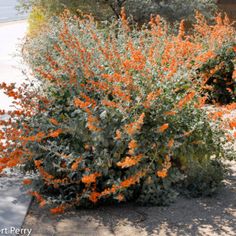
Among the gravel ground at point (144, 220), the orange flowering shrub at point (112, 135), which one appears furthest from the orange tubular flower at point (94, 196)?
the gravel ground at point (144, 220)

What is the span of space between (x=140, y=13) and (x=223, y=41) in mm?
5517

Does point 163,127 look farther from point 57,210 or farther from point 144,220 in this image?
point 57,210

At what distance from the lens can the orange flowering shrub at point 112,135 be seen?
3.97 m

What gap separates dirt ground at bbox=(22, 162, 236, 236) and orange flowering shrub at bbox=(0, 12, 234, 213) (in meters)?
0.10

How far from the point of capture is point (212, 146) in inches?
179

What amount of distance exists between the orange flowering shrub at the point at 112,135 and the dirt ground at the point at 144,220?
0.10m

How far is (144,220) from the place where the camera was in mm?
3996

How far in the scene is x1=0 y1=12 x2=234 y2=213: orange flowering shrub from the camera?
3.97 metres

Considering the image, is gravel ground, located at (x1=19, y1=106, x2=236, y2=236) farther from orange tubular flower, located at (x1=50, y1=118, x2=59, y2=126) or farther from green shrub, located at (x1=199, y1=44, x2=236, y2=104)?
green shrub, located at (x1=199, y1=44, x2=236, y2=104)

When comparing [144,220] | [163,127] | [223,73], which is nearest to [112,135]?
[163,127]

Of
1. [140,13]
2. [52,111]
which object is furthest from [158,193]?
[140,13]

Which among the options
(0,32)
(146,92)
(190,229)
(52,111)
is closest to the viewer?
(190,229)

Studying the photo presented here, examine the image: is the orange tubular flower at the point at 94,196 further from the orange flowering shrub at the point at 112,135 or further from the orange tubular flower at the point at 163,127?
the orange tubular flower at the point at 163,127

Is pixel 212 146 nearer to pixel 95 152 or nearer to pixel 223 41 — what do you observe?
pixel 95 152
